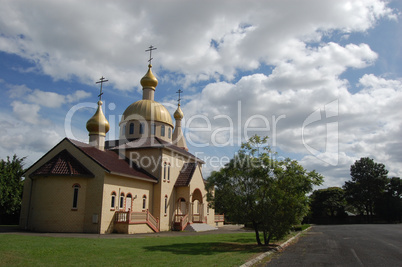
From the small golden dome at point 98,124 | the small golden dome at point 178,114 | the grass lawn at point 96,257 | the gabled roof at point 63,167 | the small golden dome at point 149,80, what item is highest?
the small golden dome at point 149,80

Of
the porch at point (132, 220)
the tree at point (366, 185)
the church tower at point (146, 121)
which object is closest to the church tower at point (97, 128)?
the church tower at point (146, 121)

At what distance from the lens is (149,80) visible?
37.5m

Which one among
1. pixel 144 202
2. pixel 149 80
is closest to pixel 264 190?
pixel 144 202

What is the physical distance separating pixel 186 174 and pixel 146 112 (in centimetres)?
844

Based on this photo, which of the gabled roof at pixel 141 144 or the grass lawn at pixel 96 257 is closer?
the grass lawn at pixel 96 257

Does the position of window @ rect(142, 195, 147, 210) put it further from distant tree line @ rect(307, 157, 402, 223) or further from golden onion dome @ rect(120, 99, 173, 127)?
distant tree line @ rect(307, 157, 402, 223)

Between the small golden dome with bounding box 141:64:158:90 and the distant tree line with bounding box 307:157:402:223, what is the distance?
42.1 m

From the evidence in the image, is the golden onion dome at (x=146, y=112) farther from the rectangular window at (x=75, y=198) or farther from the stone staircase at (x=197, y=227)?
the rectangular window at (x=75, y=198)

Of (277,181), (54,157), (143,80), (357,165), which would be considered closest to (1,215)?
(54,157)

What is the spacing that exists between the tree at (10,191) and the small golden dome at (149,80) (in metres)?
16.7

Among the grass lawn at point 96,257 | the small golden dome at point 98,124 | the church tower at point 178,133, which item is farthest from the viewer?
the church tower at point 178,133

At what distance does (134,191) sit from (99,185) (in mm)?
4086

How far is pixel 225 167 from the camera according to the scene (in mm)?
17906

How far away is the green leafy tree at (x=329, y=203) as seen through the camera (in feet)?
210
